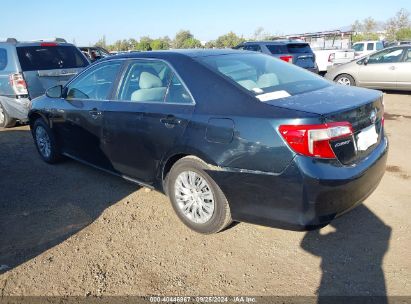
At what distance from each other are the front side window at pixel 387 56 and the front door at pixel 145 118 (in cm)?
925

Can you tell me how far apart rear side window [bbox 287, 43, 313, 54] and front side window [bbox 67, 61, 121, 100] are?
31.4 feet

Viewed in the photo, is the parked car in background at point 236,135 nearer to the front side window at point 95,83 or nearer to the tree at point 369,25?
the front side window at point 95,83

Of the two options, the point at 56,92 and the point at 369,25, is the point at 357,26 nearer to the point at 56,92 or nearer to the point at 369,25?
the point at 369,25

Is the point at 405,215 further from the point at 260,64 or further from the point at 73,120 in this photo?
the point at 73,120

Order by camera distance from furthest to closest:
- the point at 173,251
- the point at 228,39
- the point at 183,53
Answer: the point at 228,39 → the point at 183,53 → the point at 173,251

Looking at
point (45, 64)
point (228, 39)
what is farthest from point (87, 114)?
point (228, 39)

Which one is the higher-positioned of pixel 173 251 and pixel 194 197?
pixel 194 197

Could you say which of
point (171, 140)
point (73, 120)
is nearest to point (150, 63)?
point (171, 140)

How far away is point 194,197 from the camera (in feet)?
11.1

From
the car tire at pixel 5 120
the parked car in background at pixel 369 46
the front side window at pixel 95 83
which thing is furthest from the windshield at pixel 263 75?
the parked car in background at pixel 369 46

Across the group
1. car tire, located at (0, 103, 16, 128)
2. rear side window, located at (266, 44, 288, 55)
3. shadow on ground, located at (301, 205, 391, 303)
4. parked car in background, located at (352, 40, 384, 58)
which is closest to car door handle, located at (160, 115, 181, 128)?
shadow on ground, located at (301, 205, 391, 303)

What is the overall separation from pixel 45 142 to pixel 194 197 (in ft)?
10.4

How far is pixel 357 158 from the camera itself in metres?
2.86

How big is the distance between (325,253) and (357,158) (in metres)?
0.83
